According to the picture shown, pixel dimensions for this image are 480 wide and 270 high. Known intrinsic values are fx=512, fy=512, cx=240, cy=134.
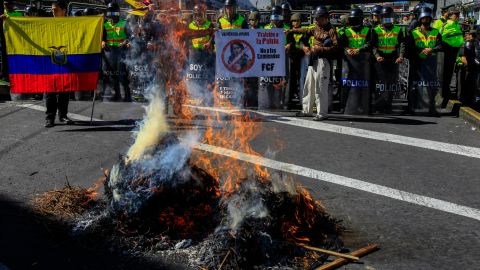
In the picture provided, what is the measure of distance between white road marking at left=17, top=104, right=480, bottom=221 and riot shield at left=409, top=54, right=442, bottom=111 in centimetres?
535

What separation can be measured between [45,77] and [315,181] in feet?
19.0

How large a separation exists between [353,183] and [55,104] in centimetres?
594

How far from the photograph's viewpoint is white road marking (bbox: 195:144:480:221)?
5.47 meters

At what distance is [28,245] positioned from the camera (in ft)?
14.5

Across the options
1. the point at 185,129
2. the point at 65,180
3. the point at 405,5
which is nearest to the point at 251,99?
the point at 185,129

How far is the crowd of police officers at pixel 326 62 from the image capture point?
34.7ft

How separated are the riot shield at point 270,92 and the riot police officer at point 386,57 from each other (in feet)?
6.91

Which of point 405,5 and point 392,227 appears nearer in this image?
point 392,227

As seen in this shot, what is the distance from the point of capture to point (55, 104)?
9539 millimetres

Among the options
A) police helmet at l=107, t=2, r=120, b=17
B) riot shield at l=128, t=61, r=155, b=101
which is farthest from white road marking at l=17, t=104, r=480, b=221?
police helmet at l=107, t=2, r=120, b=17

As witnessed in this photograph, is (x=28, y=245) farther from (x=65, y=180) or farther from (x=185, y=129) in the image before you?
(x=185, y=129)

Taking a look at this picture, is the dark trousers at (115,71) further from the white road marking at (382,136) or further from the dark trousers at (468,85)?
the dark trousers at (468,85)

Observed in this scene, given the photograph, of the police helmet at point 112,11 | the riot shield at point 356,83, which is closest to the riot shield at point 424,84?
the riot shield at point 356,83

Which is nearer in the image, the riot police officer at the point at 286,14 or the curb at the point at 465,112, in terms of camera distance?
the curb at the point at 465,112
